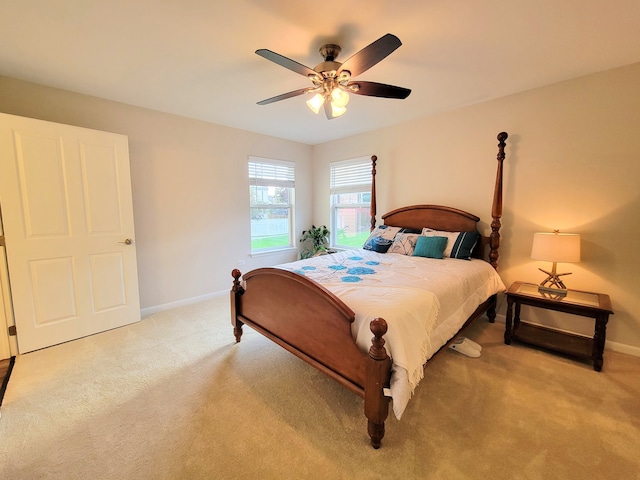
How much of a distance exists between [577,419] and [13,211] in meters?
4.57

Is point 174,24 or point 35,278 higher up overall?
point 174,24

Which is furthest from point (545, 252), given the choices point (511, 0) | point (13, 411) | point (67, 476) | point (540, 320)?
point (13, 411)

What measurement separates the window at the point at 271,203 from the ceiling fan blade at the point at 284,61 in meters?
2.52

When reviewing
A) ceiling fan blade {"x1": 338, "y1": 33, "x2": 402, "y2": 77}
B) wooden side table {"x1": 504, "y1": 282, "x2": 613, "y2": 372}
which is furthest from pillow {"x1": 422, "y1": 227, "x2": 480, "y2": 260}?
ceiling fan blade {"x1": 338, "y1": 33, "x2": 402, "y2": 77}

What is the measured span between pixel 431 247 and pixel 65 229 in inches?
149

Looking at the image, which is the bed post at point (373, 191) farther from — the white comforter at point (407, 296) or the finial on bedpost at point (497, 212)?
the finial on bedpost at point (497, 212)

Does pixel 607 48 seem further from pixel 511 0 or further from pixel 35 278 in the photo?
pixel 35 278

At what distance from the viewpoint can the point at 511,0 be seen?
155 cm

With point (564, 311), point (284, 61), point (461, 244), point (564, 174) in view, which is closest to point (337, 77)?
point (284, 61)

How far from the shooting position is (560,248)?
2334 mm

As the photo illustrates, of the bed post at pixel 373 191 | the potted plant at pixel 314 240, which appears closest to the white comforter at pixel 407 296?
the bed post at pixel 373 191

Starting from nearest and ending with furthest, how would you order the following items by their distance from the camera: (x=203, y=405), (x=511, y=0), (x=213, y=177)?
(x=511, y=0)
(x=203, y=405)
(x=213, y=177)

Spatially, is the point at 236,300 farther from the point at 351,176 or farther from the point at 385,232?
the point at 351,176

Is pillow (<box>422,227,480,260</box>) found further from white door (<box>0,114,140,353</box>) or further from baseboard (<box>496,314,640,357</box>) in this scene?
white door (<box>0,114,140,353</box>)
